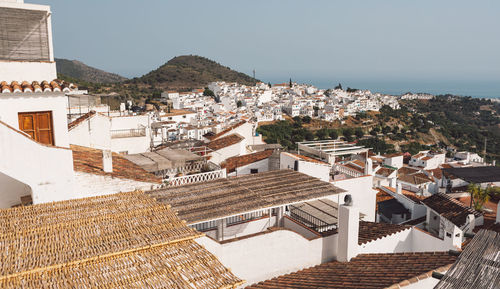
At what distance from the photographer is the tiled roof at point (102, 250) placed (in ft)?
17.0

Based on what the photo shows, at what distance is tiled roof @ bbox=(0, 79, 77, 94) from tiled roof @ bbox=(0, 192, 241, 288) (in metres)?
2.89

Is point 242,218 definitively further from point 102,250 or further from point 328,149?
point 328,149

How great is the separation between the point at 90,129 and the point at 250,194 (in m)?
8.93

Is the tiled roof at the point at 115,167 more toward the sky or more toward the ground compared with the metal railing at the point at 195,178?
more toward the sky

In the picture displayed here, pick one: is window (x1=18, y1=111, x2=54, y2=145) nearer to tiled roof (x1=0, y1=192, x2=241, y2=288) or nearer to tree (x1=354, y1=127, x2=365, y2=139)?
tiled roof (x1=0, y1=192, x2=241, y2=288)

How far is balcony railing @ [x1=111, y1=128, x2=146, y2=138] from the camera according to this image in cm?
1750

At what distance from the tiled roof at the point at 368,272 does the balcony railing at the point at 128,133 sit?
11564 mm

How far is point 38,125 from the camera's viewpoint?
30.0 feet

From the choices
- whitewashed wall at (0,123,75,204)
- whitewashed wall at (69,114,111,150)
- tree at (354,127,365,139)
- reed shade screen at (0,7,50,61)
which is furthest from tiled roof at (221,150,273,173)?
tree at (354,127,365,139)

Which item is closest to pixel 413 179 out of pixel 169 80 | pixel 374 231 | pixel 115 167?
pixel 374 231

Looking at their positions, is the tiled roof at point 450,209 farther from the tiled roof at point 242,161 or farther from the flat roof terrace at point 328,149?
the tiled roof at point 242,161

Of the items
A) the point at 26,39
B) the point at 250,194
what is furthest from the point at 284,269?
the point at 26,39

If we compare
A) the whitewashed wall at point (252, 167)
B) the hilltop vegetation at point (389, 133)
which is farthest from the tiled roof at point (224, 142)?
the hilltop vegetation at point (389, 133)

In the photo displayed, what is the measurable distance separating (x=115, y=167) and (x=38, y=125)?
7.68ft
